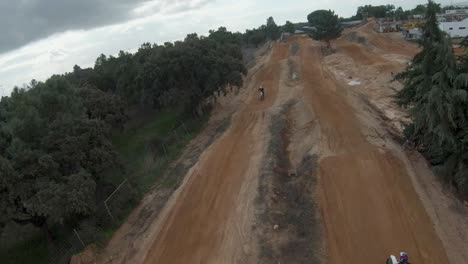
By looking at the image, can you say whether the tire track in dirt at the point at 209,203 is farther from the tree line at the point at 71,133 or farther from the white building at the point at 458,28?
the white building at the point at 458,28

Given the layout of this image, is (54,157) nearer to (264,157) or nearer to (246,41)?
(264,157)

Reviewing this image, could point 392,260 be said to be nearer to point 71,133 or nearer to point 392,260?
point 392,260

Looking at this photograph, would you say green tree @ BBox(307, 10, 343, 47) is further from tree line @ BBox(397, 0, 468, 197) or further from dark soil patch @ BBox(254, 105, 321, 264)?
tree line @ BBox(397, 0, 468, 197)

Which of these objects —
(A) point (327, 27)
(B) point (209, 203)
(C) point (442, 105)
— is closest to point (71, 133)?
(B) point (209, 203)

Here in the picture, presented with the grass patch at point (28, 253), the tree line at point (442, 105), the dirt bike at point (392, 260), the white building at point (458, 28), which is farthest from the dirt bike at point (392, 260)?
the white building at point (458, 28)

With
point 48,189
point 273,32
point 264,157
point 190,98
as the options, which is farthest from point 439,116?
point 273,32

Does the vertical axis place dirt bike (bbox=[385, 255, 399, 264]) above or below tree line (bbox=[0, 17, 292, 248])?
below

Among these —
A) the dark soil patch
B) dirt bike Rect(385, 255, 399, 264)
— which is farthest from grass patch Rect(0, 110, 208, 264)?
Result: dirt bike Rect(385, 255, 399, 264)
